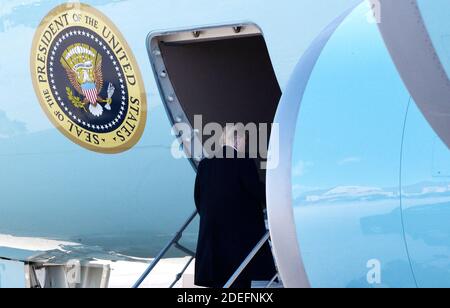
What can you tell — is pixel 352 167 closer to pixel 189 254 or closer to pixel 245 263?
pixel 245 263

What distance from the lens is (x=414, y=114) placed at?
3.00 m

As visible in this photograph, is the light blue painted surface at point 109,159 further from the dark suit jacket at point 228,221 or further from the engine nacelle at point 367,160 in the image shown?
the engine nacelle at point 367,160

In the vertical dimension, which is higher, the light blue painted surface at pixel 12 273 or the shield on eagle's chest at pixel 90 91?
the shield on eagle's chest at pixel 90 91

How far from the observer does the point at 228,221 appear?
416 cm

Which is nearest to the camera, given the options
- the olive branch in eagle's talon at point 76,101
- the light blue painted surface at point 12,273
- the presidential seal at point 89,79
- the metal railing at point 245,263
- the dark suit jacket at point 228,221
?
the metal railing at point 245,263

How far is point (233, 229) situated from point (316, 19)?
3.83 feet

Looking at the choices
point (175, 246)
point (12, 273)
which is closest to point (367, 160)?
point (175, 246)

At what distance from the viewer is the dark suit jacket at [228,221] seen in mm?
4145

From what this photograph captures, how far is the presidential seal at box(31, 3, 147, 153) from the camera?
14.5ft

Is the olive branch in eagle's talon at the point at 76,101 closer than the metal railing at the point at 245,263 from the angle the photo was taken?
No

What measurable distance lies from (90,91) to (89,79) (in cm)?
7

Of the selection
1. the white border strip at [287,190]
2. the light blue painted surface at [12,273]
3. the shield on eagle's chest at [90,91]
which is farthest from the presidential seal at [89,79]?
the light blue painted surface at [12,273]

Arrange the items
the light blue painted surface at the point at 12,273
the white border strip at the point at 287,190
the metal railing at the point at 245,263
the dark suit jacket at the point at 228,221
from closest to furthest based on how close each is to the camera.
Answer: the white border strip at the point at 287,190 → the metal railing at the point at 245,263 → the dark suit jacket at the point at 228,221 → the light blue painted surface at the point at 12,273

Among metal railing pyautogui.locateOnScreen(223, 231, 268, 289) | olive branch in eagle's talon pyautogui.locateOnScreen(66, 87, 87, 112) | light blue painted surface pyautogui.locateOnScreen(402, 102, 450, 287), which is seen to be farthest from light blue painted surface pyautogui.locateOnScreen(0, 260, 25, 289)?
light blue painted surface pyautogui.locateOnScreen(402, 102, 450, 287)
